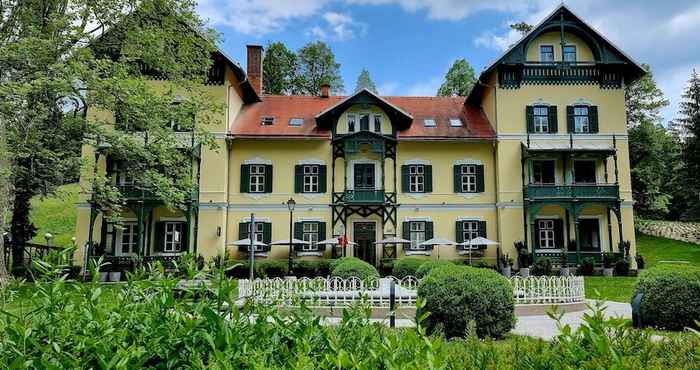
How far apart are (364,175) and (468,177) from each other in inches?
196

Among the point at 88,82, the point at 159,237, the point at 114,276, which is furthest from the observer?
the point at 159,237

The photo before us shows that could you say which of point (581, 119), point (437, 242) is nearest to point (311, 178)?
point (437, 242)

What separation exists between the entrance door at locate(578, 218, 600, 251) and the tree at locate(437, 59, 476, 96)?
16.3 metres

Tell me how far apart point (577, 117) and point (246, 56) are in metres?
17.2

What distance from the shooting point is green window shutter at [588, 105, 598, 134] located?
2369 centimetres

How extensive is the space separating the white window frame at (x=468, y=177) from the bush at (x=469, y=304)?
15500 millimetres

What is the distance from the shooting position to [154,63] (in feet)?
57.1

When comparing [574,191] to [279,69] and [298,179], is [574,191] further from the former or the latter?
[279,69]

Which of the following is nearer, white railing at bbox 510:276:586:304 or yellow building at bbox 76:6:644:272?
white railing at bbox 510:276:586:304

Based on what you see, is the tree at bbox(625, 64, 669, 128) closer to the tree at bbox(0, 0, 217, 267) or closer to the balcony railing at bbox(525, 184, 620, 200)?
the balcony railing at bbox(525, 184, 620, 200)

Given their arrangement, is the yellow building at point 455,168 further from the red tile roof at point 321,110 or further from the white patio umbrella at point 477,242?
the white patio umbrella at point 477,242

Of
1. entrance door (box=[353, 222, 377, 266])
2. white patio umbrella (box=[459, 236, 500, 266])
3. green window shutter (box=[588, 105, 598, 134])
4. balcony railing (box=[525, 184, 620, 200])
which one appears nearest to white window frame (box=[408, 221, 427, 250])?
entrance door (box=[353, 222, 377, 266])

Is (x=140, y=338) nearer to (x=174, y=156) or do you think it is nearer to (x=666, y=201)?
(x=174, y=156)

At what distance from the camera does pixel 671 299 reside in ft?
29.6
